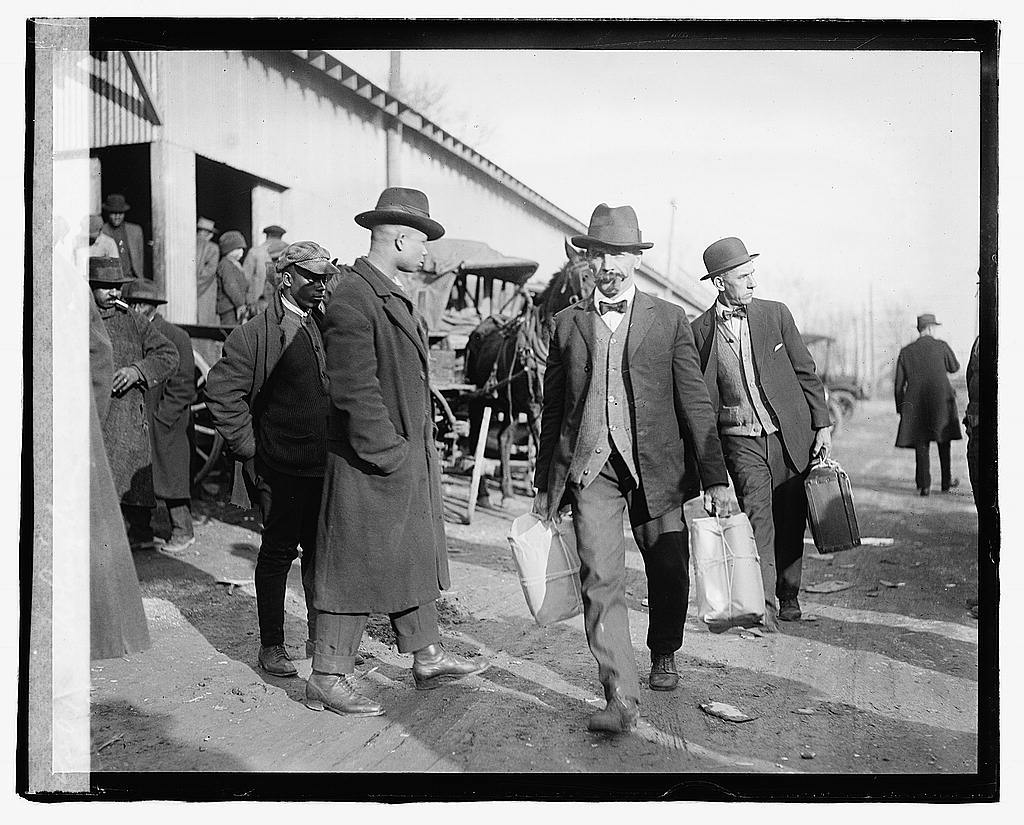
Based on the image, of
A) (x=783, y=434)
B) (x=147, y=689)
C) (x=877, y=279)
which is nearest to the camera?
(x=147, y=689)

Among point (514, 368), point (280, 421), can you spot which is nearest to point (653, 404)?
point (280, 421)

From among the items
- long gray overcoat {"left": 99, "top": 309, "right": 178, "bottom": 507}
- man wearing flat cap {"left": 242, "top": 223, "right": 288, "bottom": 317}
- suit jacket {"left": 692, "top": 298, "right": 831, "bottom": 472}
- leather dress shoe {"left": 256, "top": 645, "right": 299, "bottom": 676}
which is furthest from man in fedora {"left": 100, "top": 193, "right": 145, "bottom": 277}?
suit jacket {"left": 692, "top": 298, "right": 831, "bottom": 472}

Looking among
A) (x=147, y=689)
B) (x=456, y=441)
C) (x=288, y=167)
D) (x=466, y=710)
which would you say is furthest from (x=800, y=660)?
(x=456, y=441)

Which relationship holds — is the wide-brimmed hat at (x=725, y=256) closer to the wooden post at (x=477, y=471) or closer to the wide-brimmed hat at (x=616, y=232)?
the wide-brimmed hat at (x=616, y=232)

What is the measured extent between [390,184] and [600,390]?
76.0 inches

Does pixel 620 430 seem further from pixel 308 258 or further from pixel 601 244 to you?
pixel 308 258

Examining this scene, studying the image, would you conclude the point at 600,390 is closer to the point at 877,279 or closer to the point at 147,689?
the point at 877,279

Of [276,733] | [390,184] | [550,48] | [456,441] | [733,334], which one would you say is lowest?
[276,733]

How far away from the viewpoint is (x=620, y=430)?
13.9 feet

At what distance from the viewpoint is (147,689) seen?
4.55 m

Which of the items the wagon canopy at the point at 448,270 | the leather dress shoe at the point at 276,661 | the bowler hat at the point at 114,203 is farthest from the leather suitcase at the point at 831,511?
the bowler hat at the point at 114,203

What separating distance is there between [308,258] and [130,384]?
6.92ft

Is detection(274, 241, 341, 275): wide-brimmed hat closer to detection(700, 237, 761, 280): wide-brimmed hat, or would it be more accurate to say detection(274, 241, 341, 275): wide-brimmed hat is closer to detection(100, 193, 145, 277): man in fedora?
detection(100, 193, 145, 277): man in fedora

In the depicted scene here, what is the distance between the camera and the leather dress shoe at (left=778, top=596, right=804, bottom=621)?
18.1 feet
